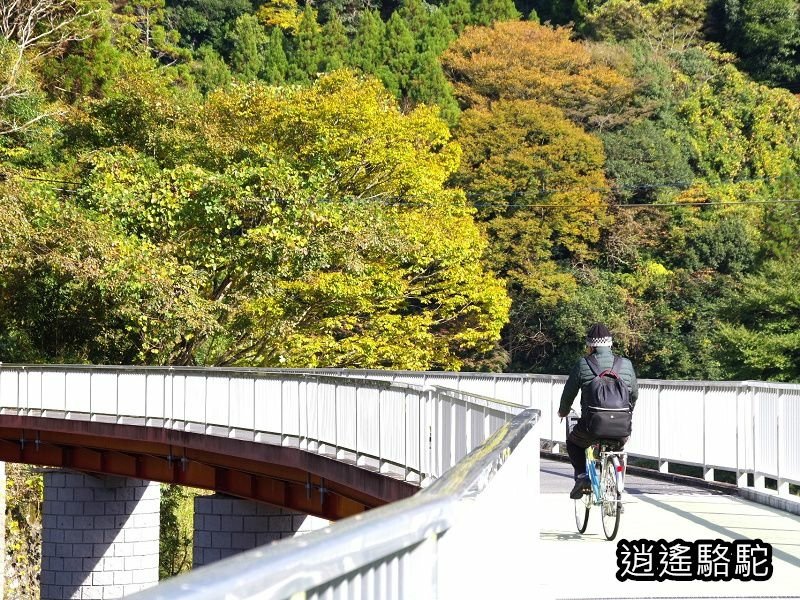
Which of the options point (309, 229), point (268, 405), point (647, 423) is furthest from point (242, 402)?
point (309, 229)

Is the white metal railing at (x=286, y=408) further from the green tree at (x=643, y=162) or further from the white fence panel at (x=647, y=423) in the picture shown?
the green tree at (x=643, y=162)

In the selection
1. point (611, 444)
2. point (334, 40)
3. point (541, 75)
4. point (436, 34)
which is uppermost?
point (436, 34)

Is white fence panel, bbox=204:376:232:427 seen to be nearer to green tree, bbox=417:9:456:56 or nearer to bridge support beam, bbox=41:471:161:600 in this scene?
bridge support beam, bbox=41:471:161:600

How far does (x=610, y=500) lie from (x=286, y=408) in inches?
450

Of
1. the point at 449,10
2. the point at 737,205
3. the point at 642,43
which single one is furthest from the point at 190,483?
the point at 449,10

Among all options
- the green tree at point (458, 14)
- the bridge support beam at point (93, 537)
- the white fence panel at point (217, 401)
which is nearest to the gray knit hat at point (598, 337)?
the white fence panel at point (217, 401)

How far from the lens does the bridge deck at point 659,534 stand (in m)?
10.2

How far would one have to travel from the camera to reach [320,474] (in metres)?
20.8

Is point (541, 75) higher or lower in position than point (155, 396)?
higher

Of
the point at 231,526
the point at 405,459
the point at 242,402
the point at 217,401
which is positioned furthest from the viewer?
the point at 231,526

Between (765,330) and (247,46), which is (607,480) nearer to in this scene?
(765,330)

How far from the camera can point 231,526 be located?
30.3 metres

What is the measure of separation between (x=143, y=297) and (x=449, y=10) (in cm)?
5980

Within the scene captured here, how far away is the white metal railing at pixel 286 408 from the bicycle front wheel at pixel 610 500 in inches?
43.6
